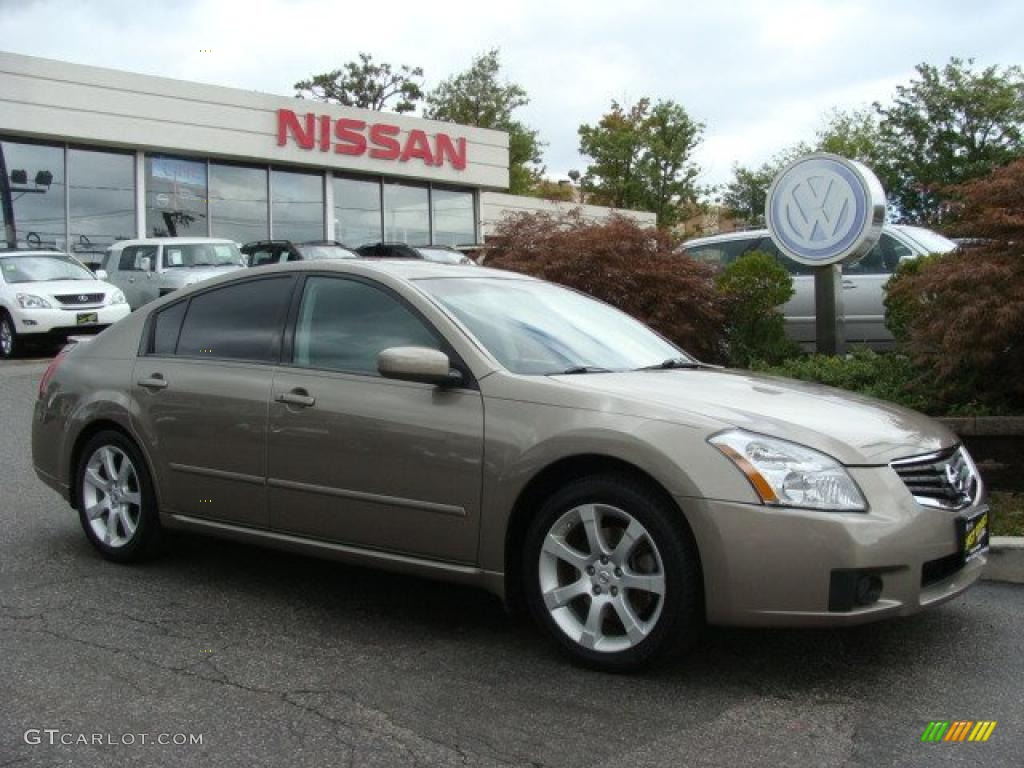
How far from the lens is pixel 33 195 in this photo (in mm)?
23078

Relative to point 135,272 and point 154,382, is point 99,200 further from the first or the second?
point 154,382

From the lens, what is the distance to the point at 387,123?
95.5 feet

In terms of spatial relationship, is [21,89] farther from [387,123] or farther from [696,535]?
[696,535]

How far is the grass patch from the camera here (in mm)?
5878

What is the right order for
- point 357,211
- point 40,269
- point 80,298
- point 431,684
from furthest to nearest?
1. point 357,211
2. point 40,269
3. point 80,298
4. point 431,684

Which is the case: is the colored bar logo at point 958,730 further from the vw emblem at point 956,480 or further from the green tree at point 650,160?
the green tree at point 650,160

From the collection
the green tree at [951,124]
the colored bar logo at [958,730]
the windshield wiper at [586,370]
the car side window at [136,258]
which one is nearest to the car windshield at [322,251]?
the car side window at [136,258]

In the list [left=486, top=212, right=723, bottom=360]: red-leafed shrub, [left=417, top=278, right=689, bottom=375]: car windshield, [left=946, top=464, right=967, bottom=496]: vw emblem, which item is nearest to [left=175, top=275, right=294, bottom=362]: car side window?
[left=417, top=278, right=689, bottom=375]: car windshield

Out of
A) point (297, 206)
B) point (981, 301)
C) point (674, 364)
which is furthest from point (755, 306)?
point (297, 206)

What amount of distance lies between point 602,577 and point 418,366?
3.59 feet

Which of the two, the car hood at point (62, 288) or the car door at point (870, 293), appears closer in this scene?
the car door at point (870, 293)

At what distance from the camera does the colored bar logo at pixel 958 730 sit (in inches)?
141

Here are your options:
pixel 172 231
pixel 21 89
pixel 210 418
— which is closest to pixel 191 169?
pixel 172 231

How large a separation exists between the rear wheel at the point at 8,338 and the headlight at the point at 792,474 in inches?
592
